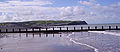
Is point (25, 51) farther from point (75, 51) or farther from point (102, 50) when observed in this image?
point (102, 50)

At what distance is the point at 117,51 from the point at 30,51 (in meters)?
6.76

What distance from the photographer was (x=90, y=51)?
13.4m

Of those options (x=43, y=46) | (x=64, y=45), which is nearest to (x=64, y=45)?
(x=64, y=45)

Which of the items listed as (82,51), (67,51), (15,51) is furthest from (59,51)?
(15,51)

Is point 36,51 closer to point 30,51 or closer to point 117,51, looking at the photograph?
point 30,51

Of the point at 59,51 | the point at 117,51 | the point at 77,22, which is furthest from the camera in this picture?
the point at 77,22

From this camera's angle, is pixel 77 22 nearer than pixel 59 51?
No

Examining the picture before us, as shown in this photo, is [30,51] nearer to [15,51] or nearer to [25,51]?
[25,51]

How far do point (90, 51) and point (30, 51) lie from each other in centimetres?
479

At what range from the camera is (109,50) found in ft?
44.1

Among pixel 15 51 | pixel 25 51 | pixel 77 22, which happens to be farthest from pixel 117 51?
pixel 77 22

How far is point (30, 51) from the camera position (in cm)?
1395

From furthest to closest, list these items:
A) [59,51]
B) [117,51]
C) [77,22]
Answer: [77,22] < [59,51] < [117,51]

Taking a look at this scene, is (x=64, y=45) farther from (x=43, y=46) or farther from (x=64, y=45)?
(x=43, y=46)
